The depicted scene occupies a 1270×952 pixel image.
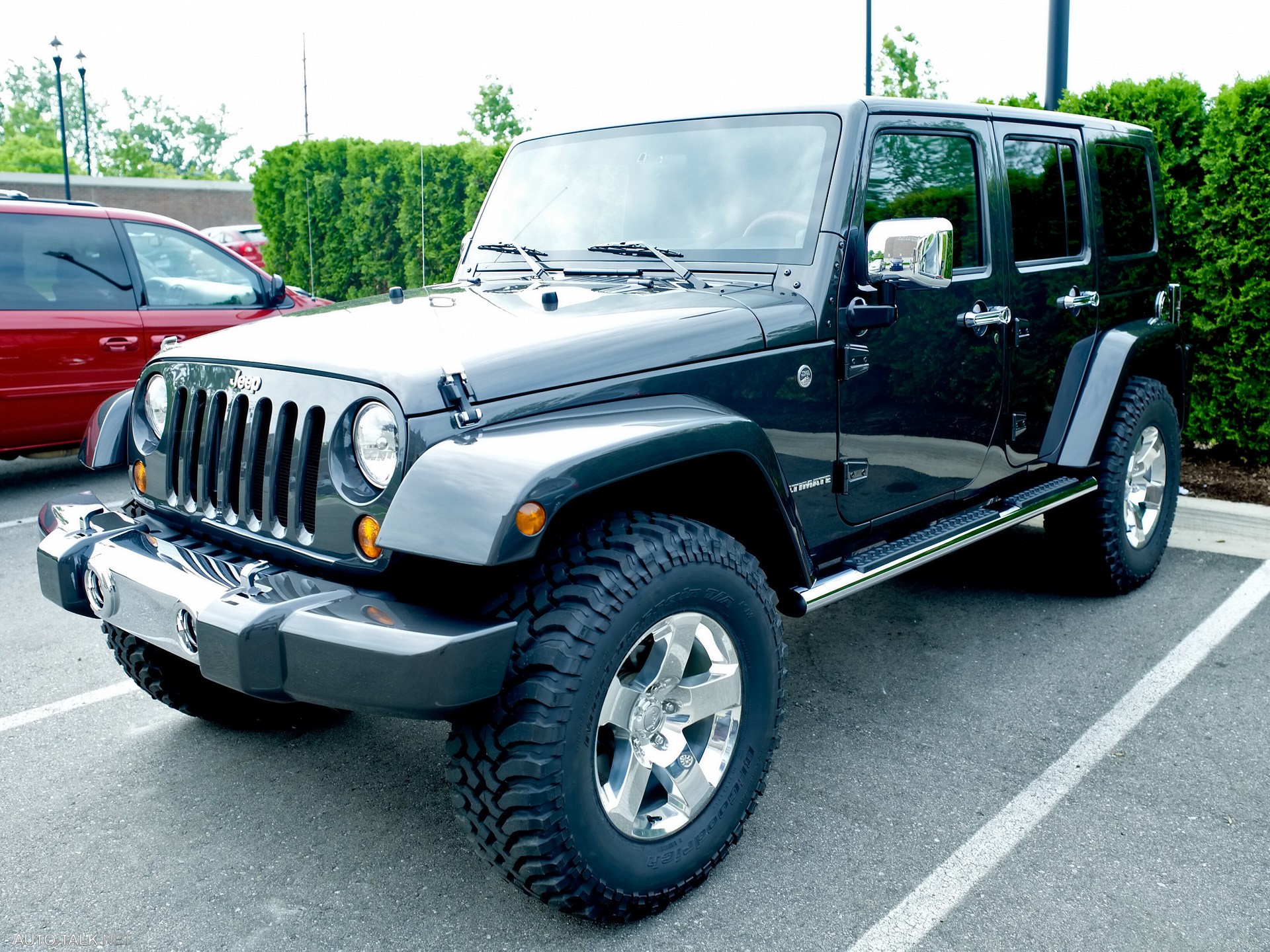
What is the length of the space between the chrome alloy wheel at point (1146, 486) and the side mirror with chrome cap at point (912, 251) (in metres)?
2.17

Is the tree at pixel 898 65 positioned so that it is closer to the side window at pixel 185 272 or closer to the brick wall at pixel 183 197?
the side window at pixel 185 272

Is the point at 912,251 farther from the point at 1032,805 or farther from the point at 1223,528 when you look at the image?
the point at 1223,528

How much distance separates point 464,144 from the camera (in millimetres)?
13203

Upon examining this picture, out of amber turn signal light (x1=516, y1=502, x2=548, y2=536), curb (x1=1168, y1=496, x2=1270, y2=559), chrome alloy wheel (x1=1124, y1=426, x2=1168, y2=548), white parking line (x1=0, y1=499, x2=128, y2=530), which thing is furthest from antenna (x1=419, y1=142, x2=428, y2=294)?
curb (x1=1168, y1=496, x2=1270, y2=559)

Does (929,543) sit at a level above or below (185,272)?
below

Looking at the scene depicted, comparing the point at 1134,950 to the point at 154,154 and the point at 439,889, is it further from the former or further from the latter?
the point at 154,154

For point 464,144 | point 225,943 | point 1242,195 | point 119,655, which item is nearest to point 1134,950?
point 225,943

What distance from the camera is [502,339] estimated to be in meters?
2.64

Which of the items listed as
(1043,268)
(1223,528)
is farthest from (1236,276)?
(1043,268)

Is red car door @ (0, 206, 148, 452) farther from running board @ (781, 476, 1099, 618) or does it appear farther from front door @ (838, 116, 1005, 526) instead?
front door @ (838, 116, 1005, 526)

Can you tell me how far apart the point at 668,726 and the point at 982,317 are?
195 cm

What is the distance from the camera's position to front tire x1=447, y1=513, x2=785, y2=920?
2285 millimetres

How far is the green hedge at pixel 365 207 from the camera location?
1289 centimetres

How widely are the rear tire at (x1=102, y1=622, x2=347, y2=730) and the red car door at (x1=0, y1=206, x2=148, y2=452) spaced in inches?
143
